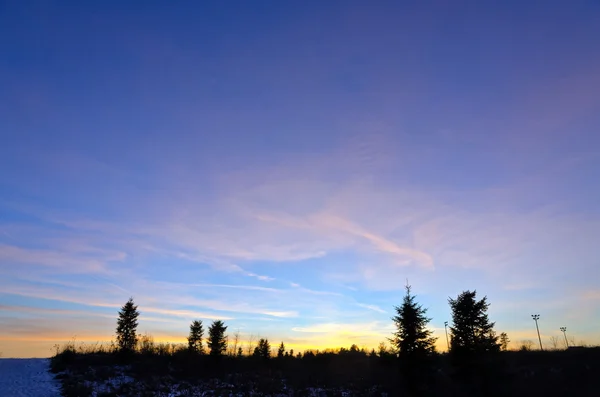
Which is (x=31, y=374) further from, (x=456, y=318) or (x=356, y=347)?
(x=356, y=347)

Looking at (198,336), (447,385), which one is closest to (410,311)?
(447,385)

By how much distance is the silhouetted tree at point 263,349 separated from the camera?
61.2 m

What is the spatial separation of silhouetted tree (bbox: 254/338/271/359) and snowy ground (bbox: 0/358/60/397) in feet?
97.4

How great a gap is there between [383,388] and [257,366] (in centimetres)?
1787

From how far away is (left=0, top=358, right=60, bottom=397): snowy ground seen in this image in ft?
99.0

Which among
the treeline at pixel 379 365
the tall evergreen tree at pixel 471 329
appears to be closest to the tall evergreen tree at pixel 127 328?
the treeline at pixel 379 365

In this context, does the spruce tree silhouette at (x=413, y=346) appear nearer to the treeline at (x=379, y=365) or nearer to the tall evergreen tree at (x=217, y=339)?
the treeline at (x=379, y=365)

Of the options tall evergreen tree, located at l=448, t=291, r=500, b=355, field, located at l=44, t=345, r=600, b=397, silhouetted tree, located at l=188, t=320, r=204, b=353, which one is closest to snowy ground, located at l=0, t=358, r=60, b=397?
field, located at l=44, t=345, r=600, b=397

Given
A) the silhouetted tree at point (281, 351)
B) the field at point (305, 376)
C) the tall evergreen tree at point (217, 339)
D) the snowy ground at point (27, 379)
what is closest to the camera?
the snowy ground at point (27, 379)

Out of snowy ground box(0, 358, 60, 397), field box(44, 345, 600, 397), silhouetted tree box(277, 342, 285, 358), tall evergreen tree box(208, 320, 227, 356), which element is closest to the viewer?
snowy ground box(0, 358, 60, 397)

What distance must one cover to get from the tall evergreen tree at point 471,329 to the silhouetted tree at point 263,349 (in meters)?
33.3

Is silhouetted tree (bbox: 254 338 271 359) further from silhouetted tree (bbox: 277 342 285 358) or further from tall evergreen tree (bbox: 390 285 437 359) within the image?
tall evergreen tree (bbox: 390 285 437 359)

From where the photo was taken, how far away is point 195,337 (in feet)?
177

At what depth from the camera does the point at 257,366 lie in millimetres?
53312
